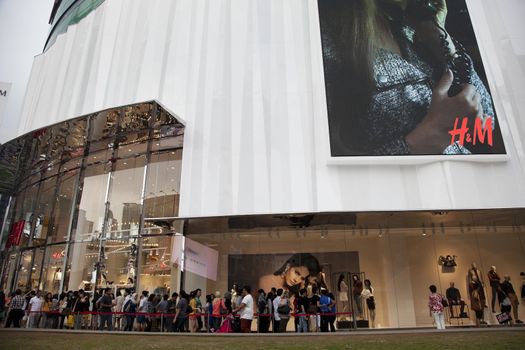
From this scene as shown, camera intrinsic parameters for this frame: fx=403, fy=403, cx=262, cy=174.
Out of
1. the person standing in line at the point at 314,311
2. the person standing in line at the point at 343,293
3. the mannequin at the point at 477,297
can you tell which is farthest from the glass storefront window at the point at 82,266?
the mannequin at the point at 477,297

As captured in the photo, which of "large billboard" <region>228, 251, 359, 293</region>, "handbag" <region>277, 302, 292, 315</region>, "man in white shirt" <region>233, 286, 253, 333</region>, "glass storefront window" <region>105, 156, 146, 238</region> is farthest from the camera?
"glass storefront window" <region>105, 156, 146, 238</region>

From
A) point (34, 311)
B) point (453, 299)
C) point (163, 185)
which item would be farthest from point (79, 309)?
point (453, 299)

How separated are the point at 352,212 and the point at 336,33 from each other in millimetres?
7371

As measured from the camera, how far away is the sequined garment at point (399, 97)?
1477 centimetres

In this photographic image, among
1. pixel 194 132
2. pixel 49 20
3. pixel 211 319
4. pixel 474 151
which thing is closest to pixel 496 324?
A: pixel 474 151

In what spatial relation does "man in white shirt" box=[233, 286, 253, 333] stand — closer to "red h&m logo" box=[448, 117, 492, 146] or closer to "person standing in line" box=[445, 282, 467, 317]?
"person standing in line" box=[445, 282, 467, 317]

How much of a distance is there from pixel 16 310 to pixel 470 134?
17.8 metres

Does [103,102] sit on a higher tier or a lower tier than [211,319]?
higher

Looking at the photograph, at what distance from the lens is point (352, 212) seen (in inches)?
561

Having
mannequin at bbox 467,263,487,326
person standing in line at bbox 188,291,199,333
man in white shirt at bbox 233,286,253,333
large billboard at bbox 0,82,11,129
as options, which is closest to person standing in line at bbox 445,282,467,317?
mannequin at bbox 467,263,487,326

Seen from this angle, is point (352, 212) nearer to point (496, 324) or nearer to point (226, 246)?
point (226, 246)

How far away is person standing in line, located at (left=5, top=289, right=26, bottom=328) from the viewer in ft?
47.9

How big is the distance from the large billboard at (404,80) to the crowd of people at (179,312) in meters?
5.48

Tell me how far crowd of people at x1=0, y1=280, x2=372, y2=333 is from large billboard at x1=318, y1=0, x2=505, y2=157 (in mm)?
5483
